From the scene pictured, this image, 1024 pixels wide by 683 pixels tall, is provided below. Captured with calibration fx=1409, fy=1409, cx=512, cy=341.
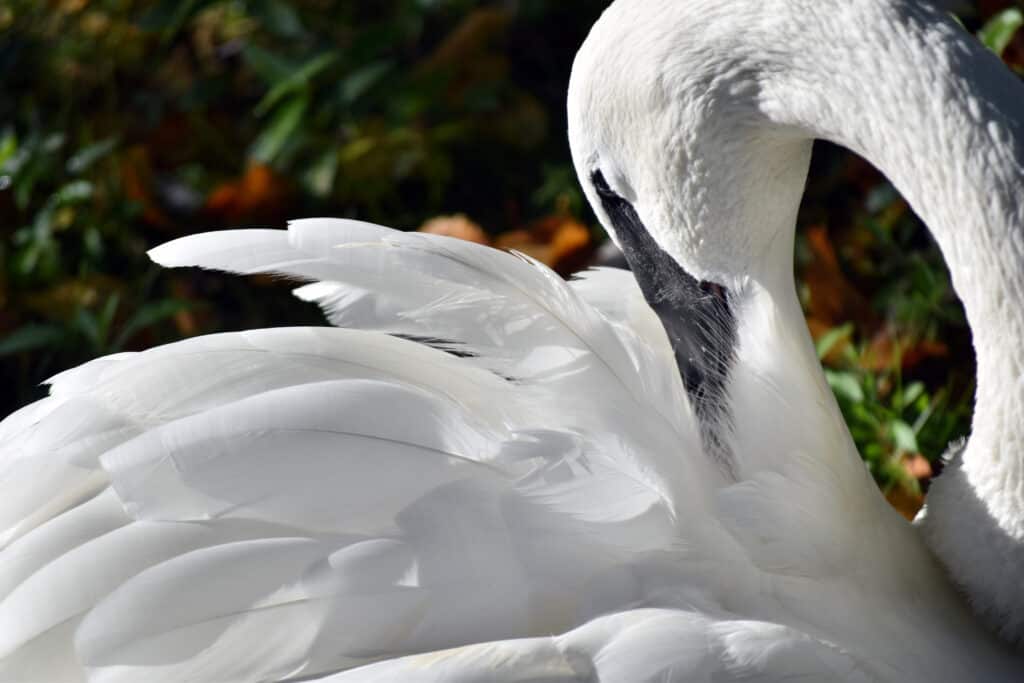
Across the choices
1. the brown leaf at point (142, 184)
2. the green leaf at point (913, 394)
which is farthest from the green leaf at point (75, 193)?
the green leaf at point (913, 394)

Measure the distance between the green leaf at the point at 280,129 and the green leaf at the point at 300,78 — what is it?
0.10 feet

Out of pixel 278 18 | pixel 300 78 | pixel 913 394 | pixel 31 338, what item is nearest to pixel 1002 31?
pixel 913 394

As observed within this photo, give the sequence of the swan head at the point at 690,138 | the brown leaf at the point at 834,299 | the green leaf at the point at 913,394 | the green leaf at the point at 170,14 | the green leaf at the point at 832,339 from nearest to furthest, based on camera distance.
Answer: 1. the swan head at the point at 690,138
2. the green leaf at the point at 913,394
3. the green leaf at the point at 832,339
4. the brown leaf at the point at 834,299
5. the green leaf at the point at 170,14

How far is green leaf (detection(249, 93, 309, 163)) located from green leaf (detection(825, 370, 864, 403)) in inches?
55.5

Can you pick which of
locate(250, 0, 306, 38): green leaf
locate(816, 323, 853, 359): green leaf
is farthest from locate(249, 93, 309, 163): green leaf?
locate(816, 323, 853, 359): green leaf

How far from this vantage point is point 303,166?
126 inches

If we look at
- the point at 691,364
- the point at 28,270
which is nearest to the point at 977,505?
the point at 691,364

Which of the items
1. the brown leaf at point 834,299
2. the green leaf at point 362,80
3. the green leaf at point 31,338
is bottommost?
the green leaf at point 31,338

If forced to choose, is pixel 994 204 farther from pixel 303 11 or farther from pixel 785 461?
Answer: pixel 303 11

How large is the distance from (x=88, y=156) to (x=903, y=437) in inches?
74.3

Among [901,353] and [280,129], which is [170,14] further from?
[901,353]

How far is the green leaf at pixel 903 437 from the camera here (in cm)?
214

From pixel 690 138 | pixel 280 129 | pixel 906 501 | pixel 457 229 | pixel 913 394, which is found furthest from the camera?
pixel 280 129

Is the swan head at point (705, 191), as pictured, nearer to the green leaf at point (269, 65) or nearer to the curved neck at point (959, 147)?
the curved neck at point (959, 147)
